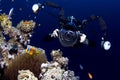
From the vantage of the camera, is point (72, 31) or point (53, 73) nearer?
point (53, 73)

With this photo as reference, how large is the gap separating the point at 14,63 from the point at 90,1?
171ft

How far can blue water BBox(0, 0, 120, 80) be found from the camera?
69.1ft

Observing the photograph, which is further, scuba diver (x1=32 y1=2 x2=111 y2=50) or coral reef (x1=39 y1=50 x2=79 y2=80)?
scuba diver (x1=32 y1=2 x2=111 y2=50)

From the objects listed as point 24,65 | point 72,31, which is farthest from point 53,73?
point 72,31

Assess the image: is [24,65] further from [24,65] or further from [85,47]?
[85,47]

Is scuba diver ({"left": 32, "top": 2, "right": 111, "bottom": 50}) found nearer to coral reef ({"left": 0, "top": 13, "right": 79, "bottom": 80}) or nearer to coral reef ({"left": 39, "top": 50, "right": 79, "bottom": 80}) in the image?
coral reef ({"left": 0, "top": 13, "right": 79, "bottom": 80})

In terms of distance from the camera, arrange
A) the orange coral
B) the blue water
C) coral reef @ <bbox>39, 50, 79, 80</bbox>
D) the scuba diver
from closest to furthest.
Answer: coral reef @ <bbox>39, 50, 79, 80</bbox> < the orange coral < the scuba diver < the blue water

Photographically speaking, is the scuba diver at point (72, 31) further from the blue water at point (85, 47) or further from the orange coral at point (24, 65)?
the orange coral at point (24, 65)

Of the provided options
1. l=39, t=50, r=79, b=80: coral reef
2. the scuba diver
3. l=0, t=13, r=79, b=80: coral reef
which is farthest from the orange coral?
the scuba diver

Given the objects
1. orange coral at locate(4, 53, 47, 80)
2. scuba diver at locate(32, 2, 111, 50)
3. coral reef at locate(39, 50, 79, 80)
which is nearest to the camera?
coral reef at locate(39, 50, 79, 80)

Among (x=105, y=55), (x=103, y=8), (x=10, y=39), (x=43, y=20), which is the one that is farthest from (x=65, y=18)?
(x=103, y=8)

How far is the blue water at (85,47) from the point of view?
2105 cm

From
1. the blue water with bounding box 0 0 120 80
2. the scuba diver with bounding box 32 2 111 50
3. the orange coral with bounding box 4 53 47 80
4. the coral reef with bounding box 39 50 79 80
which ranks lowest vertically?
the coral reef with bounding box 39 50 79 80

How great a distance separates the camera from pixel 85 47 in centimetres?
2967
